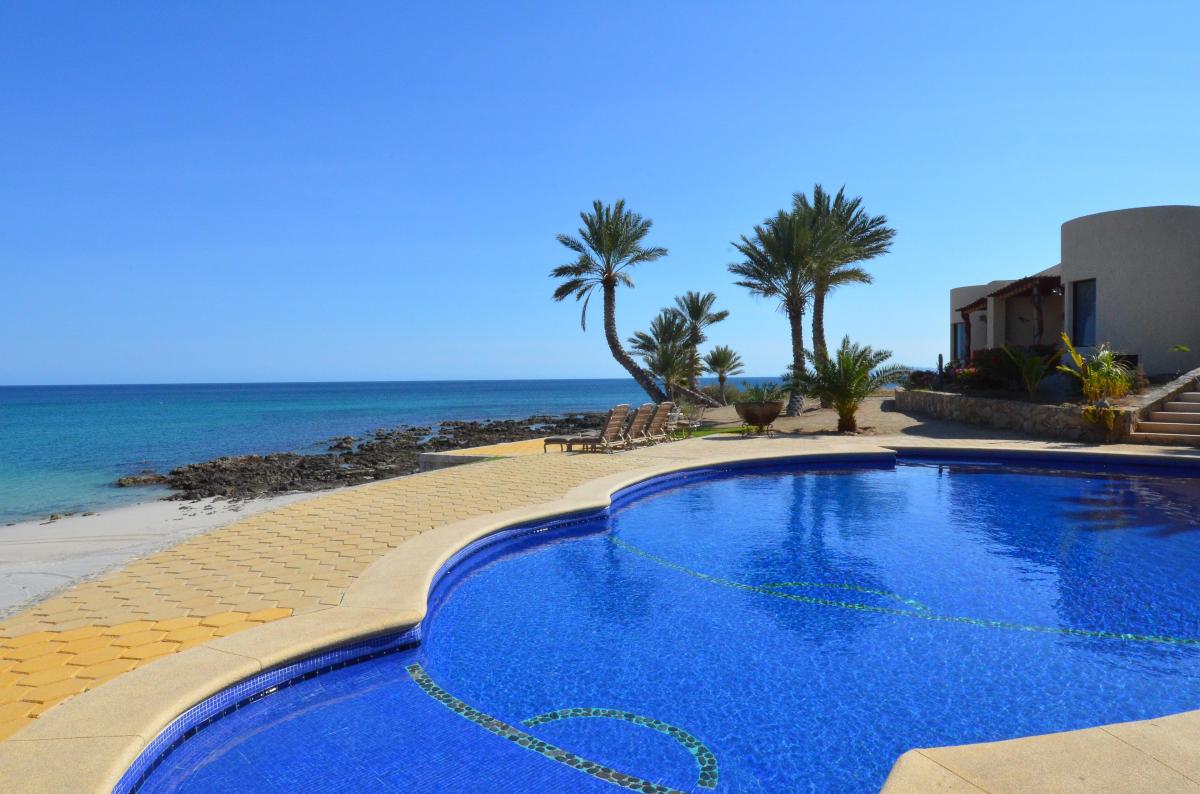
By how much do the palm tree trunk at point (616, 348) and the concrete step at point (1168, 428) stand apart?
1581 cm

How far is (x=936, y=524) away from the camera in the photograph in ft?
31.2

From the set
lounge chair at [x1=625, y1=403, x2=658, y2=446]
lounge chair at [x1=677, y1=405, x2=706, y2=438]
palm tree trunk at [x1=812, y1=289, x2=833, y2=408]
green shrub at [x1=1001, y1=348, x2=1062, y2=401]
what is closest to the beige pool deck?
lounge chair at [x1=625, y1=403, x2=658, y2=446]

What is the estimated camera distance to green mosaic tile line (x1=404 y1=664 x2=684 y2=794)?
3.73 m

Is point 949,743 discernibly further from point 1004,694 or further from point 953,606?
point 953,606

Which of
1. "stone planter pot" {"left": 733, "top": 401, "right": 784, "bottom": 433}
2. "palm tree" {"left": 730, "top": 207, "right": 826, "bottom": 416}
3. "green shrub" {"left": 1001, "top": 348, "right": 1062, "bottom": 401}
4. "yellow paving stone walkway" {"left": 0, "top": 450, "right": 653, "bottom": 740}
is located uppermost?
"palm tree" {"left": 730, "top": 207, "right": 826, "bottom": 416}

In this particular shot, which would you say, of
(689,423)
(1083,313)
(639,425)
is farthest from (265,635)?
(1083,313)

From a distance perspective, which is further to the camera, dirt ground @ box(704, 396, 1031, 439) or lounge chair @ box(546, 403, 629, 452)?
dirt ground @ box(704, 396, 1031, 439)

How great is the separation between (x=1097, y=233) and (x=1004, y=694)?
18.4 metres

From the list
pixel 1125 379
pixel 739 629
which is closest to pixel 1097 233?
pixel 1125 379

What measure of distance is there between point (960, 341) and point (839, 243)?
10.1 metres

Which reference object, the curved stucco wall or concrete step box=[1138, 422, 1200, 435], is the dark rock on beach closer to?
concrete step box=[1138, 422, 1200, 435]

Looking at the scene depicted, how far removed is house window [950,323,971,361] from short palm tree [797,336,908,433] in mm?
13634

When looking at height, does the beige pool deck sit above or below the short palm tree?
below

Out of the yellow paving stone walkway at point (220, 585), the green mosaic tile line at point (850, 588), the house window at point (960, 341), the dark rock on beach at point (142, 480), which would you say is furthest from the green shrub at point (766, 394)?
the dark rock on beach at point (142, 480)
